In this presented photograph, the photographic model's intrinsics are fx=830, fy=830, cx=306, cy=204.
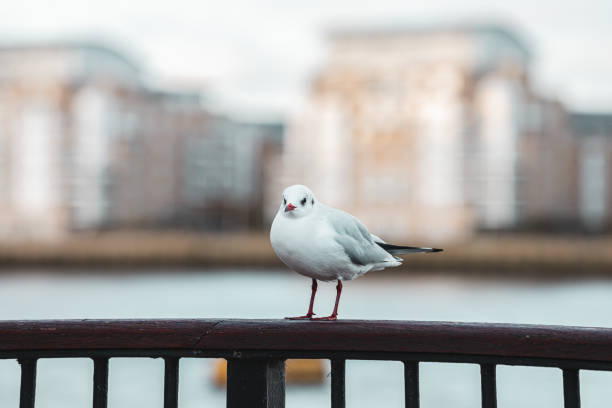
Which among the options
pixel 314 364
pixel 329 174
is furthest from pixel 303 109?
pixel 314 364

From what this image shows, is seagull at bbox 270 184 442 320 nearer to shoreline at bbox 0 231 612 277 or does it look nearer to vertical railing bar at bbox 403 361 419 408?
vertical railing bar at bbox 403 361 419 408

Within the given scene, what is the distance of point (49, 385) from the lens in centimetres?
831

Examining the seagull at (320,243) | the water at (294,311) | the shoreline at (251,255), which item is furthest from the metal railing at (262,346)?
the shoreline at (251,255)

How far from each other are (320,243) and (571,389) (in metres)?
0.53

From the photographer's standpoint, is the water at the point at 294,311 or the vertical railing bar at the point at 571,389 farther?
the water at the point at 294,311

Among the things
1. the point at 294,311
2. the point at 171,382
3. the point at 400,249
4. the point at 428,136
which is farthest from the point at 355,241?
the point at 428,136

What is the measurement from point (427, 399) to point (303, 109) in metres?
30.1

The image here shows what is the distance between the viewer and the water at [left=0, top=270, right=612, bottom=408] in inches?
308

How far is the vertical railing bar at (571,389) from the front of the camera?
125cm

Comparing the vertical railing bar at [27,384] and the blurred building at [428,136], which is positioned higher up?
the blurred building at [428,136]

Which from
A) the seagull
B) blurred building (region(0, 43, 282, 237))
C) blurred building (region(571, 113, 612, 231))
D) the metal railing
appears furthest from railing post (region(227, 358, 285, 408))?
blurred building (region(571, 113, 612, 231))

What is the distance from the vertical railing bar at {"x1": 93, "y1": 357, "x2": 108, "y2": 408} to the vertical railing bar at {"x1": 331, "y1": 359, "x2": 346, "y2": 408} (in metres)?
0.37

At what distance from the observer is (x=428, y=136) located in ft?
119

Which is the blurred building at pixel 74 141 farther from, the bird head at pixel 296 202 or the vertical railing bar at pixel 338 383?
the vertical railing bar at pixel 338 383
